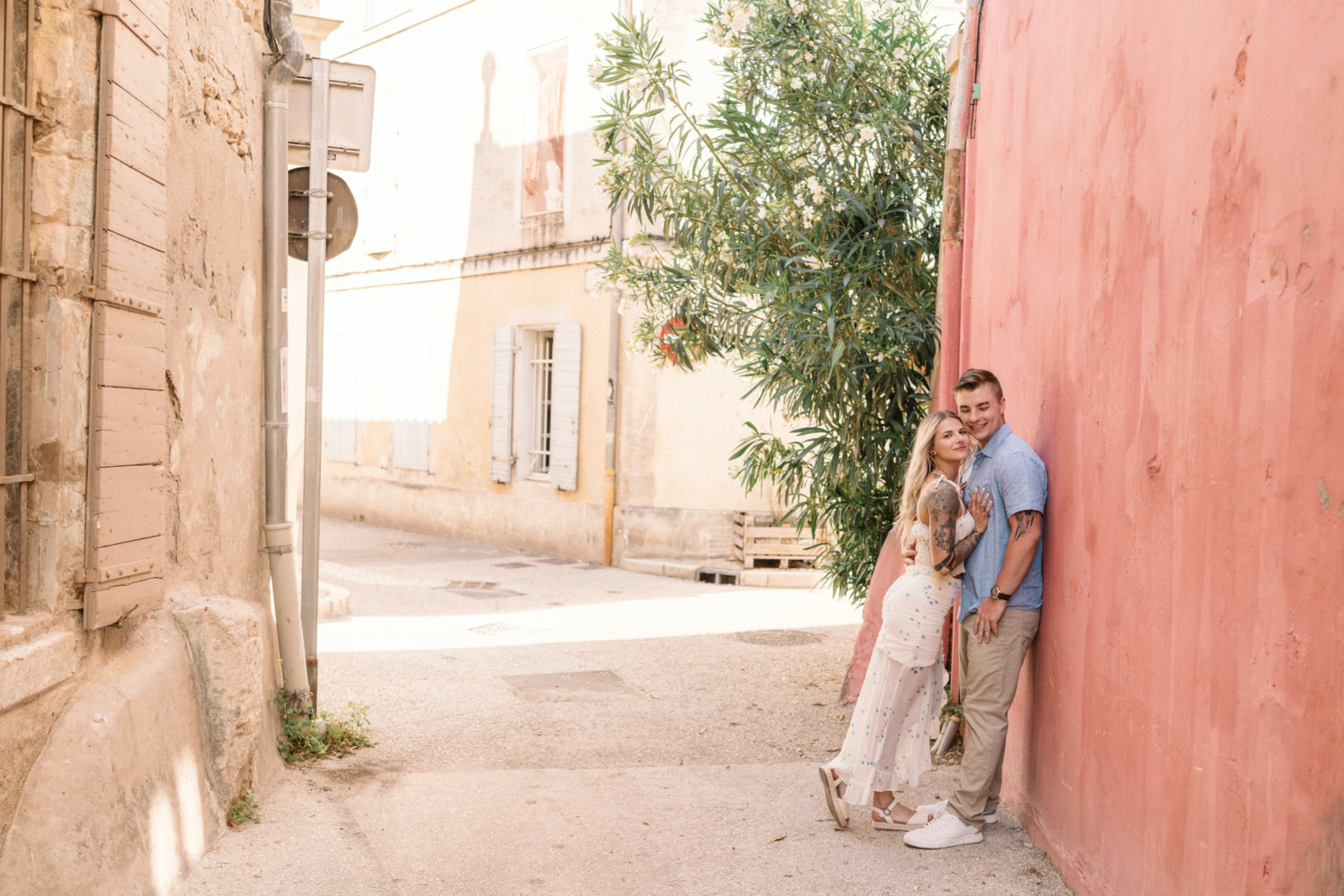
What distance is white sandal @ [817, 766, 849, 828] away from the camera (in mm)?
4230

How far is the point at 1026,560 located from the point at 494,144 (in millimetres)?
12224

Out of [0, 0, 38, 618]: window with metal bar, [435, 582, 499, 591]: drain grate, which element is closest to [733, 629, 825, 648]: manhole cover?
[435, 582, 499, 591]: drain grate

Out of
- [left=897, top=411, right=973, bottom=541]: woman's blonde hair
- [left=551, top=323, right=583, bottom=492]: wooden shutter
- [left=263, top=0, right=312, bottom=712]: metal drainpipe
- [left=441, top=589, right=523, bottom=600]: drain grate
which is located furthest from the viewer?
[left=551, top=323, right=583, bottom=492]: wooden shutter

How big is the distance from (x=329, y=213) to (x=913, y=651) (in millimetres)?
3453

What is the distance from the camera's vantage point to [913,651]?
4.15 meters

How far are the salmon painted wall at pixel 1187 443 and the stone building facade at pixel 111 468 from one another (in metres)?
2.81

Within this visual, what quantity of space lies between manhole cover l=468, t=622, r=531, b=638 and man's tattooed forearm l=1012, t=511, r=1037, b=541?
520 centimetres

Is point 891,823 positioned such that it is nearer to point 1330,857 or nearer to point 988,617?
point 988,617

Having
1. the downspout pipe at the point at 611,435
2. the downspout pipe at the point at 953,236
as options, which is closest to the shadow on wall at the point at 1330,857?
the downspout pipe at the point at 953,236

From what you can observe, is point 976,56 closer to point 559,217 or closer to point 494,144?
point 559,217

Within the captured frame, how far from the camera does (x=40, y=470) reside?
3.18 metres

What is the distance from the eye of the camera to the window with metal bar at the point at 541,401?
14.3 meters

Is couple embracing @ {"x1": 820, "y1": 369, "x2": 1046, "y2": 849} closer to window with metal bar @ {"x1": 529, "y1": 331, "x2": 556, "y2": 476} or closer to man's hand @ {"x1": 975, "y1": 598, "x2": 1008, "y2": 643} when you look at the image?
man's hand @ {"x1": 975, "y1": 598, "x2": 1008, "y2": 643}

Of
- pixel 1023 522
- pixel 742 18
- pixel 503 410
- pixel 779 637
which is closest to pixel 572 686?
pixel 779 637
